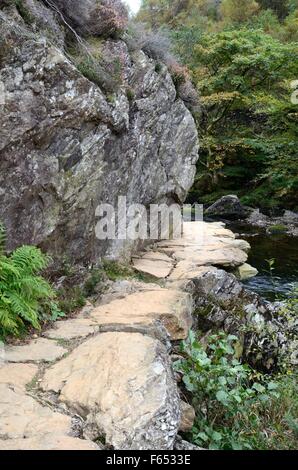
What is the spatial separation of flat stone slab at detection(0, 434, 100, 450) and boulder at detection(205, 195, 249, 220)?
15179 mm

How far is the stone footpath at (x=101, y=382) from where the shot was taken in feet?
10.3

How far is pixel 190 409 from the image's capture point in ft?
12.9

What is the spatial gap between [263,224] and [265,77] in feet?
28.0

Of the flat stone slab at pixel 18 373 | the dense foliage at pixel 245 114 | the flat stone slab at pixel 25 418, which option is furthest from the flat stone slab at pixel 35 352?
the dense foliage at pixel 245 114

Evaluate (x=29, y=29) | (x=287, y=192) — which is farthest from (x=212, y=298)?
(x=287, y=192)

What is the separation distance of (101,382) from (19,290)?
4.96 feet

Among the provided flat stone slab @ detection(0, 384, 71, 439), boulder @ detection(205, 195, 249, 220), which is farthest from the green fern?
boulder @ detection(205, 195, 249, 220)

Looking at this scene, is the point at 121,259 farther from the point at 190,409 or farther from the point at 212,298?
the point at 190,409

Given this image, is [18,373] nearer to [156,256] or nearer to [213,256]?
[156,256]

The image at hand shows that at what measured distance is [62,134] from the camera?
222 inches

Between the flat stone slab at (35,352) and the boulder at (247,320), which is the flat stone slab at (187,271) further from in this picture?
the flat stone slab at (35,352)

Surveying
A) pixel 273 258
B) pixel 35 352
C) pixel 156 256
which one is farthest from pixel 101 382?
pixel 273 258

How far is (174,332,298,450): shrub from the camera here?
371 centimetres

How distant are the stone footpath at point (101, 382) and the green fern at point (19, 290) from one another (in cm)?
26
